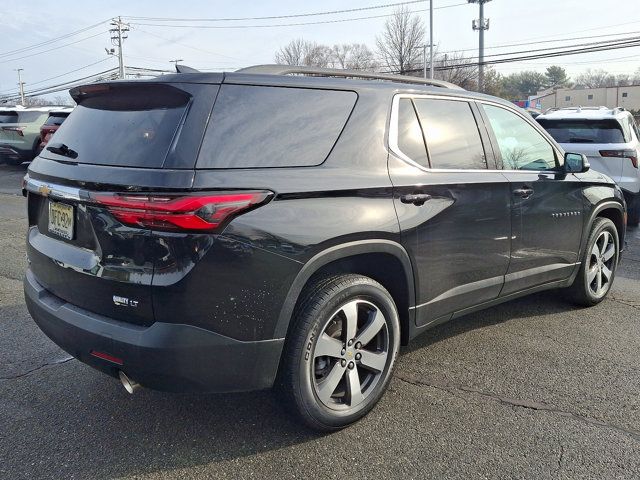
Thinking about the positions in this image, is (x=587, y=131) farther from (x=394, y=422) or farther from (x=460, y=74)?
(x=460, y=74)

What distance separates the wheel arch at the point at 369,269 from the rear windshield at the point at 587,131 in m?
6.35

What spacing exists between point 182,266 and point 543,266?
2.89 m

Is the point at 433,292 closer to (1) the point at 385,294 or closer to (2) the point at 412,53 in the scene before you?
(1) the point at 385,294

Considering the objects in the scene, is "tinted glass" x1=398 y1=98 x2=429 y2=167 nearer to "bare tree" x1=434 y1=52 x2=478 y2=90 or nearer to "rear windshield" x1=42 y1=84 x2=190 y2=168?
"rear windshield" x1=42 y1=84 x2=190 y2=168

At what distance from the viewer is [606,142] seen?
8141 mm

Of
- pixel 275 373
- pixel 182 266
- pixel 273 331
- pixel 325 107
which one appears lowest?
pixel 275 373

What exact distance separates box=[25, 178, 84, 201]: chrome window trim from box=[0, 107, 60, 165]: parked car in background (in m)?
14.3

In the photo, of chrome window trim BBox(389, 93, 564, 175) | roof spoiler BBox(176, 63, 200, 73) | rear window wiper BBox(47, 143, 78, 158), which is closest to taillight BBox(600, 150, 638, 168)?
chrome window trim BBox(389, 93, 564, 175)

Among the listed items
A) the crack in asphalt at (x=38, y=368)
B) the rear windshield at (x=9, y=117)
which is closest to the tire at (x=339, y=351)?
the crack in asphalt at (x=38, y=368)

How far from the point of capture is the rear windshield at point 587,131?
8148 millimetres

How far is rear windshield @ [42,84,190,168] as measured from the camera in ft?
7.98

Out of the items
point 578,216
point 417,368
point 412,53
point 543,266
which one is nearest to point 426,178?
point 417,368

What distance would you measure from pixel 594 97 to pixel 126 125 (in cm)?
10224

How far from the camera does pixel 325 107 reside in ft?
9.31
